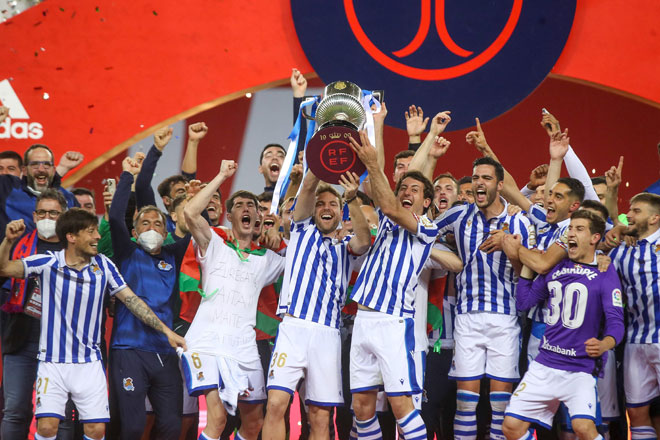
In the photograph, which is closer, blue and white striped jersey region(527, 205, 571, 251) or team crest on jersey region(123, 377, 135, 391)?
team crest on jersey region(123, 377, 135, 391)

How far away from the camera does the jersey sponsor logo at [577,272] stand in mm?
4910

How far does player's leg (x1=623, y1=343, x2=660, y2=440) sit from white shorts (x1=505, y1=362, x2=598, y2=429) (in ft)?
1.63

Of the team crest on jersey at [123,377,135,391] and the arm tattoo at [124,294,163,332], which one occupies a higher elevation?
the arm tattoo at [124,294,163,332]

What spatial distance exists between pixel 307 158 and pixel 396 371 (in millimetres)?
1370

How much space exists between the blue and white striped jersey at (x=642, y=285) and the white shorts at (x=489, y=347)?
2.41ft

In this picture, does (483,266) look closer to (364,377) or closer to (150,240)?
(364,377)

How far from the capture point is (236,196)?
5438 mm

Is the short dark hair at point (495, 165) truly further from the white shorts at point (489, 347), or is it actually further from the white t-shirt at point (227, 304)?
the white t-shirt at point (227, 304)

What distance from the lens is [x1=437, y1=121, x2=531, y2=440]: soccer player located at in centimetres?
523

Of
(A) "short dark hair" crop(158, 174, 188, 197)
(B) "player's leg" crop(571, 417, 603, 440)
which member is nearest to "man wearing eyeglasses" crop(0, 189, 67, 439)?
(A) "short dark hair" crop(158, 174, 188, 197)

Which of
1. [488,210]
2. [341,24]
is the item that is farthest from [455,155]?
[488,210]

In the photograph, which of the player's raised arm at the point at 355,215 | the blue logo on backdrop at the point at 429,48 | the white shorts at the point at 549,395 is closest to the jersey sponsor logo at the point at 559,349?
the white shorts at the point at 549,395

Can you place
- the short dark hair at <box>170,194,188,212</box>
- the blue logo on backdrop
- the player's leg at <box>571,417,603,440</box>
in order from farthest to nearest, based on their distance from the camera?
the blue logo on backdrop → the short dark hair at <box>170,194,188,212</box> → the player's leg at <box>571,417,603,440</box>

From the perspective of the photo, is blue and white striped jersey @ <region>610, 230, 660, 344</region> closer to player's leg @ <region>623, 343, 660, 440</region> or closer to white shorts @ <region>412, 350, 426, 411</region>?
player's leg @ <region>623, 343, 660, 440</region>
